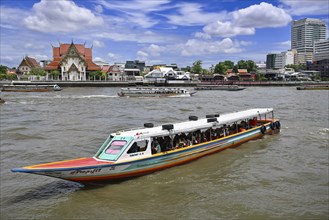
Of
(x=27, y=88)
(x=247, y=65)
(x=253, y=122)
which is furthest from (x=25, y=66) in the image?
(x=253, y=122)

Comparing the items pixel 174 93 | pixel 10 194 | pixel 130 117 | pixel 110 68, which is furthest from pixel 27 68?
pixel 10 194

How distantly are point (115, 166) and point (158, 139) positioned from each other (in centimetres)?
218

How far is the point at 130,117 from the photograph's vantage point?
27.3 m

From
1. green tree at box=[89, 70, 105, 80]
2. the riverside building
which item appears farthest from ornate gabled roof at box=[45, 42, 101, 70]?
green tree at box=[89, 70, 105, 80]

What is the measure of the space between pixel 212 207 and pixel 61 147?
9.56 m

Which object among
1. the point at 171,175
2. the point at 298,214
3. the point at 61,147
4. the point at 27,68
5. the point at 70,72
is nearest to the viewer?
the point at 298,214

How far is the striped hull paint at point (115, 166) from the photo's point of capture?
9359 mm

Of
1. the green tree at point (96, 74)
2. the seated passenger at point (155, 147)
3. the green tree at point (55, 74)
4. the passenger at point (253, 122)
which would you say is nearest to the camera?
the seated passenger at point (155, 147)

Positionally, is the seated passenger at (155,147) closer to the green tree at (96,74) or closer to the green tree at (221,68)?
the green tree at (96,74)

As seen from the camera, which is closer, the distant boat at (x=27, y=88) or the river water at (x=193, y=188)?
the river water at (x=193, y=188)

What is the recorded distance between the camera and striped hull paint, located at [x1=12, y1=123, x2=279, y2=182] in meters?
9.36

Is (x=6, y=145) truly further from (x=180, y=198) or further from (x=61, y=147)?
(x=180, y=198)

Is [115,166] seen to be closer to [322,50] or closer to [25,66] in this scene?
[25,66]

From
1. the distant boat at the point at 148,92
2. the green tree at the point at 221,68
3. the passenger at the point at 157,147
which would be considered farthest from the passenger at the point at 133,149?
the green tree at the point at 221,68
